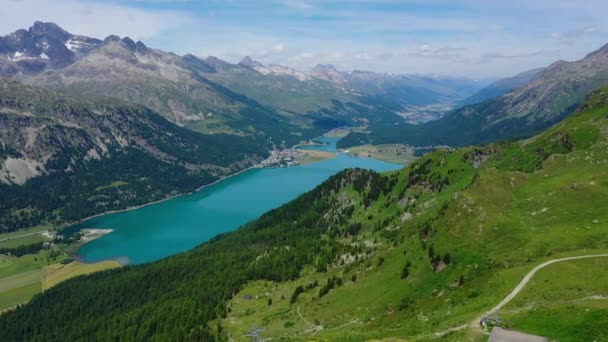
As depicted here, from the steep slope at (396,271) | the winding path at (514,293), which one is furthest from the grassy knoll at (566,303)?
the winding path at (514,293)

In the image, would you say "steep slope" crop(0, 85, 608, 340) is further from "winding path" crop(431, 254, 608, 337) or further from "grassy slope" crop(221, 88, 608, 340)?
"winding path" crop(431, 254, 608, 337)

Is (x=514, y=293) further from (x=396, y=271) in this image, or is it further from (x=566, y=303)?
(x=396, y=271)

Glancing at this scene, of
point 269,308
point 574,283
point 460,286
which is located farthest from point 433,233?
point 269,308

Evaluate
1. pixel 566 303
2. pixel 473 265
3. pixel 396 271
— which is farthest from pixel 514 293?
pixel 396 271

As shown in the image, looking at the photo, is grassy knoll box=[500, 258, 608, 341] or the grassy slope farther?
the grassy slope

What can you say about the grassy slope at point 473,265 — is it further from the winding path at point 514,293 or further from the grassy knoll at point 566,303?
the winding path at point 514,293

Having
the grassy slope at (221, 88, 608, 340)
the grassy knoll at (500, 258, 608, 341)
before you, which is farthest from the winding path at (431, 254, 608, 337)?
the grassy slope at (221, 88, 608, 340)

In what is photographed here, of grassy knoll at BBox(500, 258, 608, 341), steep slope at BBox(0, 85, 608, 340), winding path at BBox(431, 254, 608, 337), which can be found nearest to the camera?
grassy knoll at BBox(500, 258, 608, 341)
